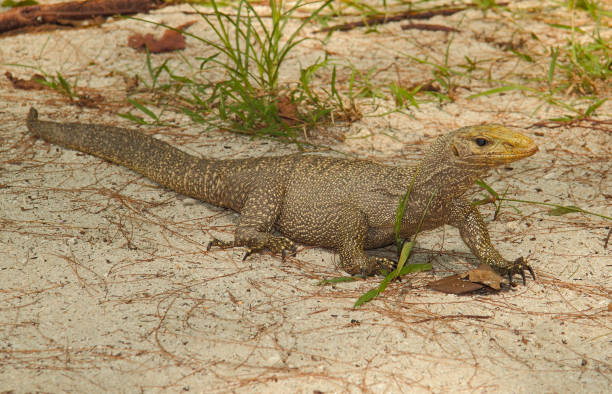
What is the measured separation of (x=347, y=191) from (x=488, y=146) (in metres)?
1.11

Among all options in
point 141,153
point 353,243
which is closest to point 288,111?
point 141,153

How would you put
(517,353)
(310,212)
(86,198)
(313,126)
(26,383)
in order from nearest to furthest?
(26,383) < (517,353) < (310,212) < (86,198) < (313,126)

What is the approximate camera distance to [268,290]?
13.1 ft

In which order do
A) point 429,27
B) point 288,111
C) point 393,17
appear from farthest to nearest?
point 393,17 < point 429,27 < point 288,111

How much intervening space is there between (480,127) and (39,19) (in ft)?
20.7

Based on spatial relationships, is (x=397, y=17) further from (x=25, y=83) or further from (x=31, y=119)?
(x=31, y=119)

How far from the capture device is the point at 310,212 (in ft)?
15.3

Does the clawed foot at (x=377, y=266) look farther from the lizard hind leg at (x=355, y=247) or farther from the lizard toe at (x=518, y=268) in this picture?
the lizard toe at (x=518, y=268)

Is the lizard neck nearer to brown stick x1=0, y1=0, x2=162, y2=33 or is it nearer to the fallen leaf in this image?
the fallen leaf

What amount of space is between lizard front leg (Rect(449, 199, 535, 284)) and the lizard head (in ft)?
1.56

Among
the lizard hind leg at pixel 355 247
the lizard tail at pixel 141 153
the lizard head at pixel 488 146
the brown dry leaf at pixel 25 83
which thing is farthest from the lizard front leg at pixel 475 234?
the brown dry leaf at pixel 25 83

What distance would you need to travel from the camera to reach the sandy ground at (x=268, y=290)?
3.21m

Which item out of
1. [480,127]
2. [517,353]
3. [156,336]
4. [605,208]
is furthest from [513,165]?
[156,336]

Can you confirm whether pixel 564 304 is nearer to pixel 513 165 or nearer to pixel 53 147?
pixel 513 165
